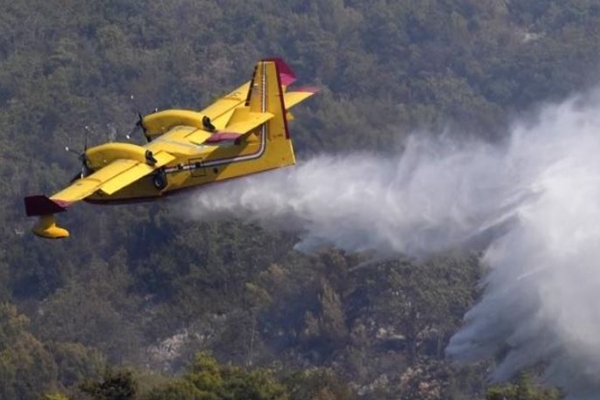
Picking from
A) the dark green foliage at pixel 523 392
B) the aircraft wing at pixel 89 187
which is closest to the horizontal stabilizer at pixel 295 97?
the aircraft wing at pixel 89 187

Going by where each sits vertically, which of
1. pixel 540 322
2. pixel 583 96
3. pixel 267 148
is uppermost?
pixel 267 148

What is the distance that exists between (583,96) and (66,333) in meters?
36.3

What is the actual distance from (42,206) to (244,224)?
18502 mm

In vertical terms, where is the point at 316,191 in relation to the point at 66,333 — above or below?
above

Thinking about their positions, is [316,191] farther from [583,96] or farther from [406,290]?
[583,96]

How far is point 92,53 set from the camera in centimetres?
12106

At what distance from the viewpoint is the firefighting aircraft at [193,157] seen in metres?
51.3

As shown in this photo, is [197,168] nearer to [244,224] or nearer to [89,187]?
[89,187]

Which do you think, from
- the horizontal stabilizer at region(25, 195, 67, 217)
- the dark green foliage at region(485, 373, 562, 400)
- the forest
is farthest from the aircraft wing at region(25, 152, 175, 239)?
the dark green foliage at region(485, 373, 562, 400)

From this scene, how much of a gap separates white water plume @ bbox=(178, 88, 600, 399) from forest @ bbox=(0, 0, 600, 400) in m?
1.17

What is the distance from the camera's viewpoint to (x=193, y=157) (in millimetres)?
52219

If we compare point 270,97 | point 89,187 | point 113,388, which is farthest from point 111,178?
point 113,388

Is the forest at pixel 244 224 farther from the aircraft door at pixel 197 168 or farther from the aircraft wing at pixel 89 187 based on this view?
the aircraft door at pixel 197 168

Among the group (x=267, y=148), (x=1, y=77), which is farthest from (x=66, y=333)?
(x=1, y=77)
